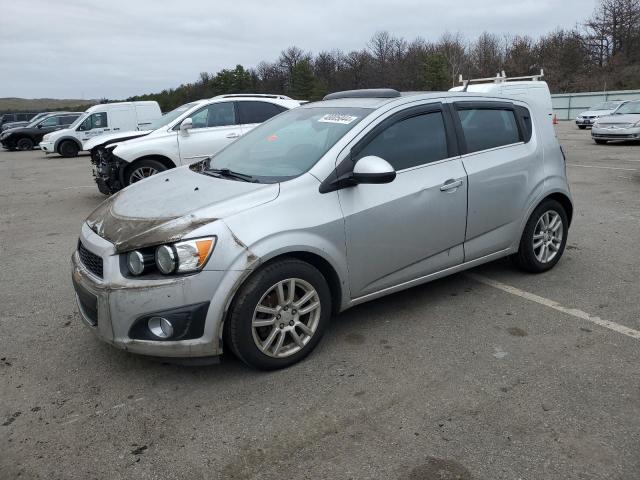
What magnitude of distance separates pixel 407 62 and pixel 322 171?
7347 centimetres

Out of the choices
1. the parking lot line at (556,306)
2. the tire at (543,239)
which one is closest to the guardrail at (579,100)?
the tire at (543,239)

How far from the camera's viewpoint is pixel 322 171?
11.7 feet

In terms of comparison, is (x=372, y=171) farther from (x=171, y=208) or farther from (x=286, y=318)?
(x=171, y=208)

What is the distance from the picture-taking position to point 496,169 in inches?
173

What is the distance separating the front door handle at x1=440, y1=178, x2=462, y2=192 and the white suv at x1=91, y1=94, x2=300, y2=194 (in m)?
6.05

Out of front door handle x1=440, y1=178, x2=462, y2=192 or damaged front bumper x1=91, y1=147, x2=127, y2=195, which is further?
damaged front bumper x1=91, y1=147, x2=127, y2=195

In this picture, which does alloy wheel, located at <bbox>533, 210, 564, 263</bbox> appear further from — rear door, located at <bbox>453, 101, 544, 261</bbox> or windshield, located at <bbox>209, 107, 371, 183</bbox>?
windshield, located at <bbox>209, 107, 371, 183</bbox>

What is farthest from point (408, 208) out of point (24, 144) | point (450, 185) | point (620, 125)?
point (24, 144)

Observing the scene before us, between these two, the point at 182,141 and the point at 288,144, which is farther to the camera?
the point at 182,141

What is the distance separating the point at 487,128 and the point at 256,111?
6497 millimetres

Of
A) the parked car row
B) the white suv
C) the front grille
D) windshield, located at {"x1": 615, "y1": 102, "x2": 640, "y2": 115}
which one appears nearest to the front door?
the front grille

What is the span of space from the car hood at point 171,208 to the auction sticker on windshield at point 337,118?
0.81 m

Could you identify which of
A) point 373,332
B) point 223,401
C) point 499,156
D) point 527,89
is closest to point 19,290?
point 223,401

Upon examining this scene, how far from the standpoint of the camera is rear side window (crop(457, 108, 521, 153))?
436cm
